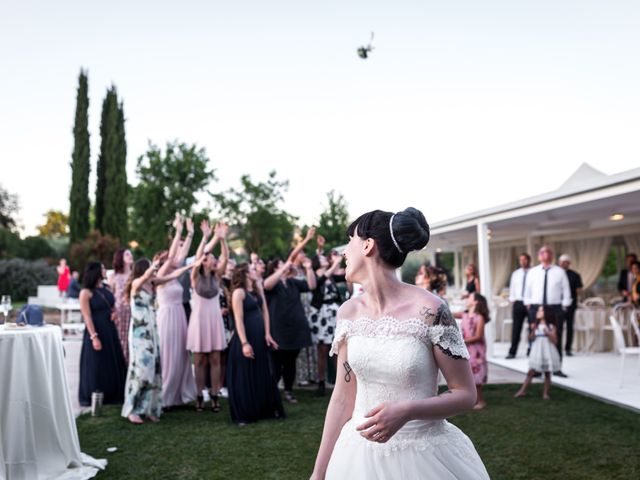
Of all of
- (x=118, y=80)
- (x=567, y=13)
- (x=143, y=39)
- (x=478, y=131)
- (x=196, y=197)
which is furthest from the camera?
(x=196, y=197)

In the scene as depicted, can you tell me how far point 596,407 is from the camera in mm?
6832

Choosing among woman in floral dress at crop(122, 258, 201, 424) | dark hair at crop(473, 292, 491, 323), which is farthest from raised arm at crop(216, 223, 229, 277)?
dark hair at crop(473, 292, 491, 323)

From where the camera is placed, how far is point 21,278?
28.0m

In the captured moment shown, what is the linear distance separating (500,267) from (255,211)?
2140 centimetres

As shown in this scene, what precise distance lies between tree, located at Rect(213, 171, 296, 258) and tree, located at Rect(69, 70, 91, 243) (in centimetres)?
859

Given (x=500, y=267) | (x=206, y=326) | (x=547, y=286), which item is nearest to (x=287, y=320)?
(x=206, y=326)

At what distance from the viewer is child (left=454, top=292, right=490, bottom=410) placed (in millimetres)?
6781

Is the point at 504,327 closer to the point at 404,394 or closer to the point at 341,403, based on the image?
the point at 341,403

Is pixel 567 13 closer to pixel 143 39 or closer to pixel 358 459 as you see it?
pixel 143 39

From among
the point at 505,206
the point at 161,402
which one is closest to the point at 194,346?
the point at 161,402

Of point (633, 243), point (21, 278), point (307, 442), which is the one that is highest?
point (633, 243)

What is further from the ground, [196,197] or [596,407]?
[196,197]

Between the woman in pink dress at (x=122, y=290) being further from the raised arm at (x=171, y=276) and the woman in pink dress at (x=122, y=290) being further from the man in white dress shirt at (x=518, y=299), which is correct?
the man in white dress shirt at (x=518, y=299)

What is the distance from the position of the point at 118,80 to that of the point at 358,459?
37.4 m
